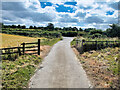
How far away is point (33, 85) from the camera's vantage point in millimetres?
5305

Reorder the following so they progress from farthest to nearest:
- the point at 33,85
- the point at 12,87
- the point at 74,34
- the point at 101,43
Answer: the point at 74,34, the point at 101,43, the point at 33,85, the point at 12,87

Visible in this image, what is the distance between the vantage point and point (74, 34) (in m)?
62.8

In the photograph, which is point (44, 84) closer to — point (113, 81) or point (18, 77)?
point (18, 77)

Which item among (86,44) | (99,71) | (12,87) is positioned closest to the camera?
(12,87)

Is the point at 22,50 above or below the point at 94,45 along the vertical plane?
below

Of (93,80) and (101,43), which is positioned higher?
(101,43)

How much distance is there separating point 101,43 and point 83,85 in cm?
1152

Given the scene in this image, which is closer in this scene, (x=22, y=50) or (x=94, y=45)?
(x=22, y=50)

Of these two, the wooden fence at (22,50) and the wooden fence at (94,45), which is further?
the wooden fence at (94,45)

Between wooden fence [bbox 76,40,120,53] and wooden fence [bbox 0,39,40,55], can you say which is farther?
wooden fence [bbox 76,40,120,53]

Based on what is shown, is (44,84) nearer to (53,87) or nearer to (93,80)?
(53,87)

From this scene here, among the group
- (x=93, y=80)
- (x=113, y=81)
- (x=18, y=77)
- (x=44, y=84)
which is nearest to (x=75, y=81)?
(x=93, y=80)

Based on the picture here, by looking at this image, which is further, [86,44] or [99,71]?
[86,44]

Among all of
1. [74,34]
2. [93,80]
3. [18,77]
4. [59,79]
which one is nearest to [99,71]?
[93,80]
